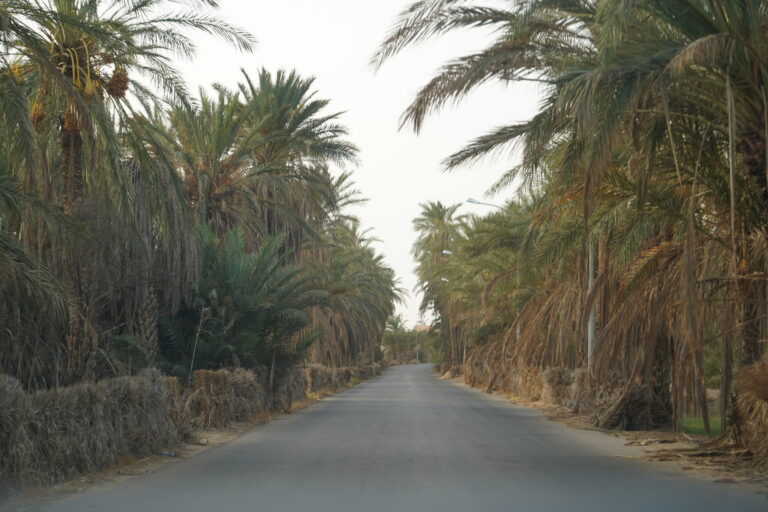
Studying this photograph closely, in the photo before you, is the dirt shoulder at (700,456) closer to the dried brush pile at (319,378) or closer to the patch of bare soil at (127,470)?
the patch of bare soil at (127,470)

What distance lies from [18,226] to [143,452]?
4.68 meters

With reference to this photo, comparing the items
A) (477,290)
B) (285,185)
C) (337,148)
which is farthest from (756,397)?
(477,290)

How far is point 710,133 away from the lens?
14.0 metres

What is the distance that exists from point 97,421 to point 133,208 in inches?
234

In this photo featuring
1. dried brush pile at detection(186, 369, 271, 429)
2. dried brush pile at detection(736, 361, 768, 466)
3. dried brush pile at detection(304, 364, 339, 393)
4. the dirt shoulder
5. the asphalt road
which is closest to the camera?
the asphalt road

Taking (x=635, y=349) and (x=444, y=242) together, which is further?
(x=444, y=242)

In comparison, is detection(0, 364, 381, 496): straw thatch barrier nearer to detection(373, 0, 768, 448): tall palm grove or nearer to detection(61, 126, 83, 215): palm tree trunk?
detection(61, 126, 83, 215): palm tree trunk

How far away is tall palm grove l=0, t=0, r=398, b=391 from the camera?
1210 cm

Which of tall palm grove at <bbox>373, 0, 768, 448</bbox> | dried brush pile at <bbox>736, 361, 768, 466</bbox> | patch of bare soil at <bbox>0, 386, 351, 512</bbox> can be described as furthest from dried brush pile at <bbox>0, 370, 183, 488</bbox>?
dried brush pile at <bbox>736, 361, 768, 466</bbox>

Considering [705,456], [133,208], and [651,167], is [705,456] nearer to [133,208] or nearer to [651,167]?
[651,167]

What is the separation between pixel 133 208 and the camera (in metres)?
17.0

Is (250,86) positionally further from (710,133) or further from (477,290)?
(710,133)

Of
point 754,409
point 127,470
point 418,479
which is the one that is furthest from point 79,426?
point 754,409

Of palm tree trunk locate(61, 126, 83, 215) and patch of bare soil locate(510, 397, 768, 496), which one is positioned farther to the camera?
palm tree trunk locate(61, 126, 83, 215)
